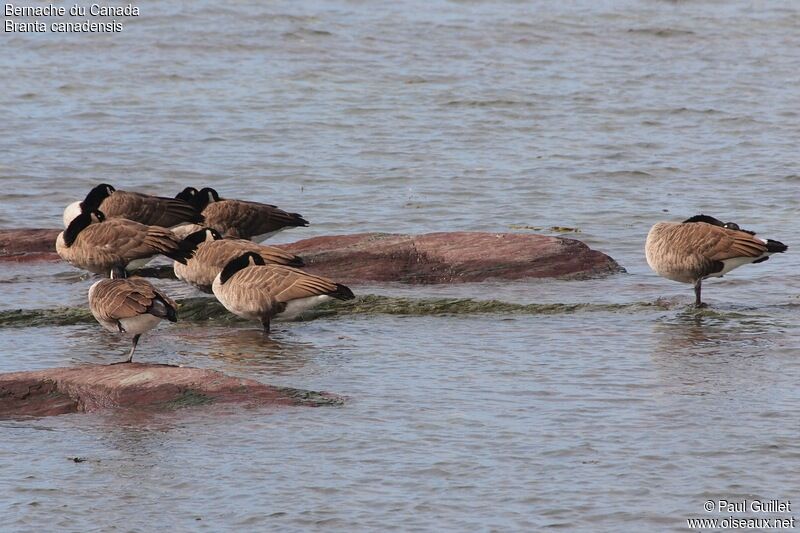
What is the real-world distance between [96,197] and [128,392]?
21.0 feet

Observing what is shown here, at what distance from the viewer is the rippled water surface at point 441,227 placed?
25.5 ft

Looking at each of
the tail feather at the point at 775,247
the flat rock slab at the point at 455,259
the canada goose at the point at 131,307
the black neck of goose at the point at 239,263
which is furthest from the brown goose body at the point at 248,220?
the tail feather at the point at 775,247

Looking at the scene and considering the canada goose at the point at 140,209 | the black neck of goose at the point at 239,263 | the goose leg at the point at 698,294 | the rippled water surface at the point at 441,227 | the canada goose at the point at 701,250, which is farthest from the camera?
the canada goose at the point at 140,209

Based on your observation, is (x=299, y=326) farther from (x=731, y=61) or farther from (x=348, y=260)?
(x=731, y=61)

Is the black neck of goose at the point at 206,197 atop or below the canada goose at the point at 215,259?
atop

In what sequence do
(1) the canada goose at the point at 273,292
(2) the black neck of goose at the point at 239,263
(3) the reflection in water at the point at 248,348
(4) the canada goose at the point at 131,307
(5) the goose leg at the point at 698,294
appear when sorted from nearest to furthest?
(4) the canada goose at the point at 131,307 → (3) the reflection in water at the point at 248,348 → (1) the canada goose at the point at 273,292 → (2) the black neck of goose at the point at 239,263 → (5) the goose leg at the point at 698,294

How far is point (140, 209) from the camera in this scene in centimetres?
1517

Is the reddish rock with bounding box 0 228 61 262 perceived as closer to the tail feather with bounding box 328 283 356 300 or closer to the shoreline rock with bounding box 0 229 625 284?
the shoreline rock with bounding box 0 229 625 284

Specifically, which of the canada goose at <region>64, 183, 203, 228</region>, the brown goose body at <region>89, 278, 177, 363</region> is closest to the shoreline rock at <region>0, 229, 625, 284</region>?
the canada goose at <region>64, 183, 203, 228</region>

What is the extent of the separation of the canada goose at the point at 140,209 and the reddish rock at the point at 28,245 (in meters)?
0.35

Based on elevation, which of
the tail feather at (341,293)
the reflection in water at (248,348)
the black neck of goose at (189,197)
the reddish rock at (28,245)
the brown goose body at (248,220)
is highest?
the black neck of goose at (189,197)

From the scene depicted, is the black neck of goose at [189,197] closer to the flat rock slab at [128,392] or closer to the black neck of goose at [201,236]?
the black neck of goose at [201,236]

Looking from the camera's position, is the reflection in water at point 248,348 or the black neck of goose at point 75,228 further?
the black neck of goose at point 75,228

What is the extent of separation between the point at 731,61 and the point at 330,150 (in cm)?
1089
